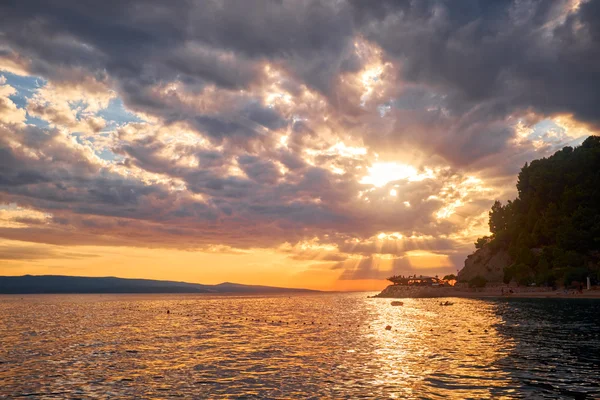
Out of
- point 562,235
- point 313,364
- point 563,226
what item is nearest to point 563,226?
point 563,226

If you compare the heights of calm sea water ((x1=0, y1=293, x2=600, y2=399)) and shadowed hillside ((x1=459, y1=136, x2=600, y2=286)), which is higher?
shadowed hillside ((x1=459, y1=136, x2=600, y2=286))

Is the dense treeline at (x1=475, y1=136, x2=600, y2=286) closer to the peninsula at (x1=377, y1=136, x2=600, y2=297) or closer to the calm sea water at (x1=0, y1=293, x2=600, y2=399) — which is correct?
the peninsula at (x1=377, y1=136, x2=600, y2=297)

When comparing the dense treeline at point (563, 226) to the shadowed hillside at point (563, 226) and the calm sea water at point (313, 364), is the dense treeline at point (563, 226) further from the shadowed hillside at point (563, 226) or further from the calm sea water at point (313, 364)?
the calm sea water at point (313, 364)

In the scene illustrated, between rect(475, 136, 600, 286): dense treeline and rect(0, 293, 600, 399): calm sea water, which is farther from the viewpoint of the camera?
rect(475, 136, 600, 286): dense treeline

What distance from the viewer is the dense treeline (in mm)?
163125

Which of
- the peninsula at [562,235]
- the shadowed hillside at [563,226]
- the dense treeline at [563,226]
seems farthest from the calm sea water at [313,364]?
the dense treeline at [563,226]

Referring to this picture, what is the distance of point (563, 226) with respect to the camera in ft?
569

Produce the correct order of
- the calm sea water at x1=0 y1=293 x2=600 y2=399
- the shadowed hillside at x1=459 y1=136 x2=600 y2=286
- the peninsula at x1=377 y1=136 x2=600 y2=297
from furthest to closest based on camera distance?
the shadowed hillside at x1=459 y1=136 x2=600 y2=286
the peninsula at x1=377 y1=136 x2=600 y2=297
the calm sea water at x1=0 y1=293 x2=600 y2=399

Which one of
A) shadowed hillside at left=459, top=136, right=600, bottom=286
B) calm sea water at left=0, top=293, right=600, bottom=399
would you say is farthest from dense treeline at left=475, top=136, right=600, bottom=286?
calm sea water at left=0, top=293, right=600, bottom=399

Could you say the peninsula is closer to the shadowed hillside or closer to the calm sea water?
the shadowed hillside

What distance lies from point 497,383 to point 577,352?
17.7m

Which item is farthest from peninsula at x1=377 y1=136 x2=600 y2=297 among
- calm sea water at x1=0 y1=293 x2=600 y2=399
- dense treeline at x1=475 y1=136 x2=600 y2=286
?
calm sea water at x1=0 y1=293 x2=600 y2=399

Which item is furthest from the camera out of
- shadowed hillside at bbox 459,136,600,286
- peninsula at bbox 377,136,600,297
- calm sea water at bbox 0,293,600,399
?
shadowed hillside at bbox 459,136,600,286

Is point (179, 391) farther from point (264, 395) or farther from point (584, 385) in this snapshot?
point (584, 385)
